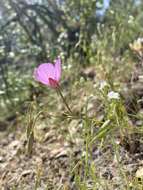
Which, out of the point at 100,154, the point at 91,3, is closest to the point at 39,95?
the point at 91,3

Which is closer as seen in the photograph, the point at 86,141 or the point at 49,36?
the point at 86,141

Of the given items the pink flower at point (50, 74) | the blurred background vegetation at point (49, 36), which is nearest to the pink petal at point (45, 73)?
the pink flower at point (50, 74)

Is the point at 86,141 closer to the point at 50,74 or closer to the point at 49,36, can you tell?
the point at 50,74

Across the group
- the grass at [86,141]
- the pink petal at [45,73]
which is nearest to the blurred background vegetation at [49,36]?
the grass at [86,141]

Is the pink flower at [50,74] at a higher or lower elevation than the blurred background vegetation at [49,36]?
lower

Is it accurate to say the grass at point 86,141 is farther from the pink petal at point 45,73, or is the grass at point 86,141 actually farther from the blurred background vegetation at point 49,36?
the blurred background vegetation at point 49,36

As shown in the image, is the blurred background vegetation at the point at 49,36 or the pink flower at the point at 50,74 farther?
the blurred background vegetation at the point at 49,36

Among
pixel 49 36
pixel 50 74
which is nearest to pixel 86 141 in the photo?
pixel 50 74

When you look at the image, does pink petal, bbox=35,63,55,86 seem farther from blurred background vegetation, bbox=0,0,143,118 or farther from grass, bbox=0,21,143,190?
blurred background vegetation, bbox=0,0,143,118

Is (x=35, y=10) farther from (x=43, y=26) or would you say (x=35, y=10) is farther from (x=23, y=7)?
(x=43, y=26)
